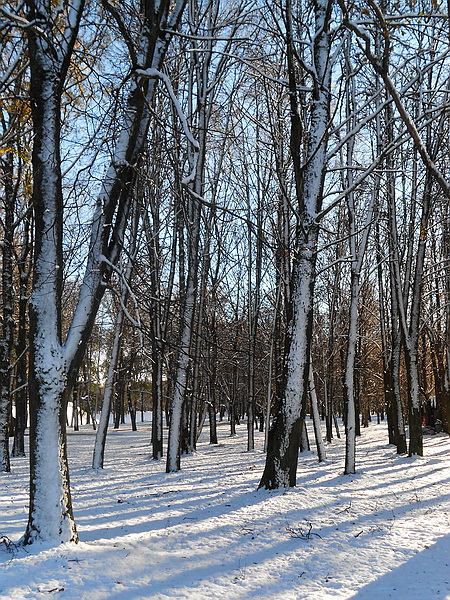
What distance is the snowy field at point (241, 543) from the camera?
177 inches

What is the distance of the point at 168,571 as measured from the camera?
16.1 ft

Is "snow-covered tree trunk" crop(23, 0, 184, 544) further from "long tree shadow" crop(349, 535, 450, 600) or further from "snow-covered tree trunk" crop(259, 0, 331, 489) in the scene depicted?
"snow-covered tree trunk" crop(259, 0, 331, 489)

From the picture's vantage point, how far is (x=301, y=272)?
8727mm

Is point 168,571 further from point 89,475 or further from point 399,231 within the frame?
point 399,231

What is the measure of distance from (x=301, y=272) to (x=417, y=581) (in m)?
5.06

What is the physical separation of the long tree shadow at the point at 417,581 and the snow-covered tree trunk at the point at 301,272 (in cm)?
312

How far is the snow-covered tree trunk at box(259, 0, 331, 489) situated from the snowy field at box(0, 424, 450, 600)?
0.64 m

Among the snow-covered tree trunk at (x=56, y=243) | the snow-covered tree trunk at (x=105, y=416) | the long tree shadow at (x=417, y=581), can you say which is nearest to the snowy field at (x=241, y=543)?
the long tree shadow at (x=417, y=581)

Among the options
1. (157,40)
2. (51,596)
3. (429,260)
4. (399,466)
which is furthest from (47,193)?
(429,260)

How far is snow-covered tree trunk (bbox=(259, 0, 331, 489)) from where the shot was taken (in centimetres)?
841

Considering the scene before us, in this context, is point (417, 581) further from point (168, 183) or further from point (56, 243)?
point (168, 183)

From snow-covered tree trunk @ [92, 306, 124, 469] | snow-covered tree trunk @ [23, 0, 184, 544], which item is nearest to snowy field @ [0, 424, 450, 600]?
snow-covered tree trunk @ [23, 0, 184, 544]

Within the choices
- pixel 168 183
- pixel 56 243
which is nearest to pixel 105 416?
pixel 168 183

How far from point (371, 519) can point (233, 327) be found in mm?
18912
